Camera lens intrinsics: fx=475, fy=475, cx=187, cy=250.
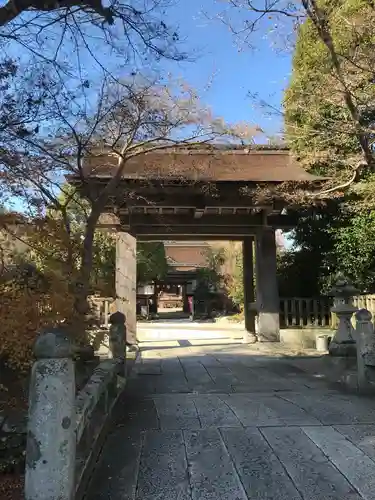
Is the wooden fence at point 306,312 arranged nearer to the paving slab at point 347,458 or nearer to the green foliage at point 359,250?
the green foliage at point 359,250

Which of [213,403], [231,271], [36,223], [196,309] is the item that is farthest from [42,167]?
[196,309]

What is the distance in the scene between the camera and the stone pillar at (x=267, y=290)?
13.5 metres

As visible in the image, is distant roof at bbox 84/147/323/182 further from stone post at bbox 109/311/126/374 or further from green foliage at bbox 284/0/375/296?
stone post at bbox 109/311/126/374

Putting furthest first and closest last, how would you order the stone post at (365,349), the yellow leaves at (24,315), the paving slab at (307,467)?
the stone post at (365,349), the yellow leaves at (24,315), the paving slab at (307,467)

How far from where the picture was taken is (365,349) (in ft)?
22.9

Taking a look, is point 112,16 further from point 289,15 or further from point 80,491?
point 80,491

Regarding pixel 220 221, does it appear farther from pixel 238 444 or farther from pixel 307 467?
pixel 307 467

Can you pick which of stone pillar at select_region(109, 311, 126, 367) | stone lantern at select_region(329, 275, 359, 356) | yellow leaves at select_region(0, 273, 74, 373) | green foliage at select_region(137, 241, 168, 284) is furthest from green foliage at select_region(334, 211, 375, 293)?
green foliage at select_region(137, 241, 168, 284)

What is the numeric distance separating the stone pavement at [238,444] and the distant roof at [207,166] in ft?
17.6

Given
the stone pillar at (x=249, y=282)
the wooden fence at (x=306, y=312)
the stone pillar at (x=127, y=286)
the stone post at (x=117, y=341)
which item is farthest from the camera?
the stone pillar at (x=249, y=282)

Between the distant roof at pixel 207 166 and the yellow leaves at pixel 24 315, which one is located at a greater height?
the distant roof at pixel 207 166

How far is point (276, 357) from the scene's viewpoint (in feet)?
38.3

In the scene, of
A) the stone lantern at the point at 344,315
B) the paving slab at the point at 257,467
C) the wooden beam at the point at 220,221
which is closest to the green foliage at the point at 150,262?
the wooden beam at the point at 220,221

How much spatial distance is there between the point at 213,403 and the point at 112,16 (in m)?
5.02
